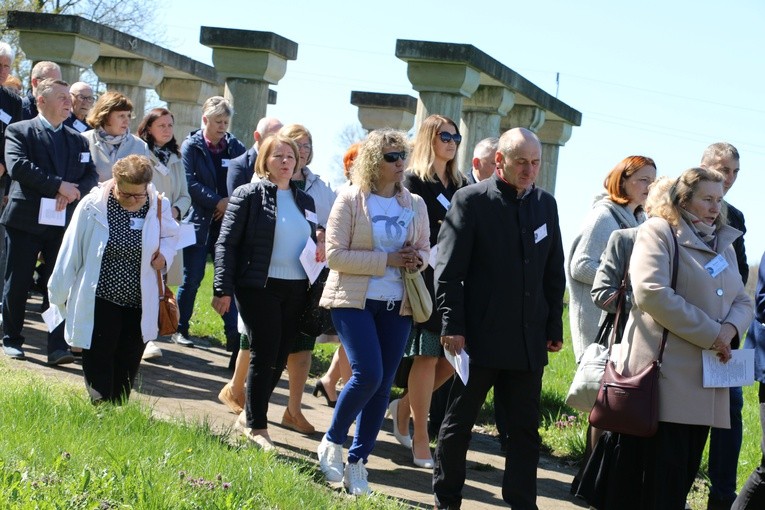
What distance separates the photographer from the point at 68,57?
13430 mm

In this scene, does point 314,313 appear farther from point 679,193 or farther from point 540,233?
point 679,193

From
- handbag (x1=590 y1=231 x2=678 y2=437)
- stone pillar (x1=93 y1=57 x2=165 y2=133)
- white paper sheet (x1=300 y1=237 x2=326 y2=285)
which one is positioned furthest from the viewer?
stone pillar (x1=93 y1=57 x2=165 y2=133)

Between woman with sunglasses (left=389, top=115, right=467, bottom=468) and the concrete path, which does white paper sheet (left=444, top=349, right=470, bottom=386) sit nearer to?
the concrete path

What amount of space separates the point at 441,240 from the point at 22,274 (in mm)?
4113

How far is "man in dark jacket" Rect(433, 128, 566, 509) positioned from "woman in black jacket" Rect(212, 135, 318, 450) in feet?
4.22

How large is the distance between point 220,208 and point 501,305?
16.0 ft

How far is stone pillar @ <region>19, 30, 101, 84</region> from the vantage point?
13.4 metres

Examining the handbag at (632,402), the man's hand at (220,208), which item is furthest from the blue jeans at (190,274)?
the handbag at (632,402)

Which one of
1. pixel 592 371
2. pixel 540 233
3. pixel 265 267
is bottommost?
pixel 592 371

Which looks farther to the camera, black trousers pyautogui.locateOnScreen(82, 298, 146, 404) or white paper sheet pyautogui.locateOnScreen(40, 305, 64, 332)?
white paper sheet pyautogui.locateOnScreen(40, 305, 64, 332)

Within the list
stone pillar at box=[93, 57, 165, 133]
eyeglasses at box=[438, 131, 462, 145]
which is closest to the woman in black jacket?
eyeglasses at box=[438, 131, 462, 145]

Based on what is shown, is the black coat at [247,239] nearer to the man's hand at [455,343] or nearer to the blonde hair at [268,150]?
the blonde hair at [268,150]

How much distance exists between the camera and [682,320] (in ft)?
20.6

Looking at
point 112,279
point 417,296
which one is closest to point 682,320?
point 417,296
